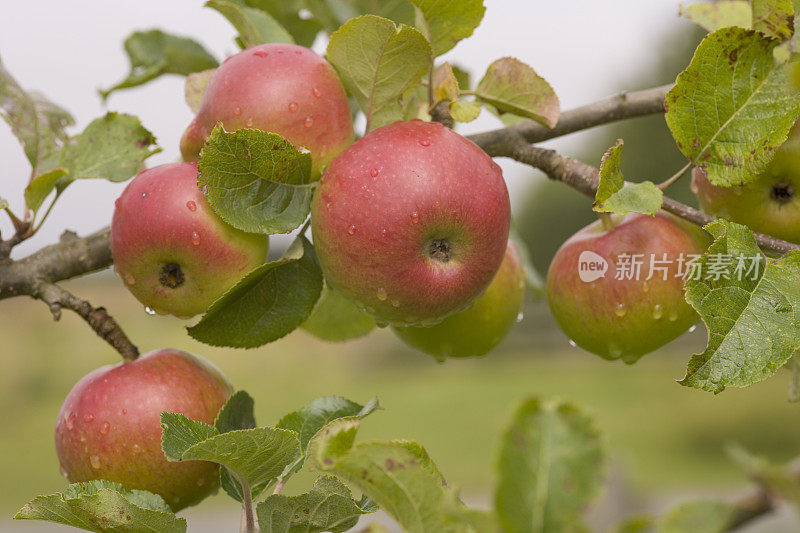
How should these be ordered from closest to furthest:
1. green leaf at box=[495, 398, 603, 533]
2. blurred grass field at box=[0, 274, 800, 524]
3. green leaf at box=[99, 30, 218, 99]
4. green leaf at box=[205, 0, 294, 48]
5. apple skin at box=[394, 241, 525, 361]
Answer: green leaf at box=[495, 398, 603, 533] < green leaf at box=[205, 0, 294, 48] < apple skin at box=[394, 241, 525, 361] < green leaf at box=[99, 30, 218, 99] < blurred grass field at box=[0, 274, 800, 524]

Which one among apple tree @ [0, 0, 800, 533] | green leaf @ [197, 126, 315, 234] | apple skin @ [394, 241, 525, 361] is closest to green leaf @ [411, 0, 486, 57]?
apple tree @ [0, 0, 800, 533]

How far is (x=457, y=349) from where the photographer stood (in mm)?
847

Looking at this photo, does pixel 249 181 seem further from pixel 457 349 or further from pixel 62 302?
pixel 457 349

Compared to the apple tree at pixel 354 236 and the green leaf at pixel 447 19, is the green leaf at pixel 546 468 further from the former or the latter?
the green leaf at pixel 447 19

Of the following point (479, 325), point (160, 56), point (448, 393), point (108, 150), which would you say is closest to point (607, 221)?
point (479, 325)

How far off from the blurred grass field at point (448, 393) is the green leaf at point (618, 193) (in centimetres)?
590

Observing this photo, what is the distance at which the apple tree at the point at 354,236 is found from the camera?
1.82 ft

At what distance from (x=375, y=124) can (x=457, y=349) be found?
0.28 metres

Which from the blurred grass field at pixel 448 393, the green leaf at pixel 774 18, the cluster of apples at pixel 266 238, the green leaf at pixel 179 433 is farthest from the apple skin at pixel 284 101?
the blurred grass field at pixel 448 393

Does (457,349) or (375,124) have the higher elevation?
(375,124)

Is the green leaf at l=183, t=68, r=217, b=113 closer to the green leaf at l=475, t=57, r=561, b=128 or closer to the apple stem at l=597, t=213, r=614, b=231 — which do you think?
the green leaf at l=475, t=57, r=561, b=128

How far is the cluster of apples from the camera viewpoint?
0.58 meters

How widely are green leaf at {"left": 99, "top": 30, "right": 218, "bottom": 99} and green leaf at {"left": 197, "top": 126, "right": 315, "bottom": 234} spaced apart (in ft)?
1.49

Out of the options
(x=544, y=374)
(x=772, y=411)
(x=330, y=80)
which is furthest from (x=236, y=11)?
(x=544, y=374)
